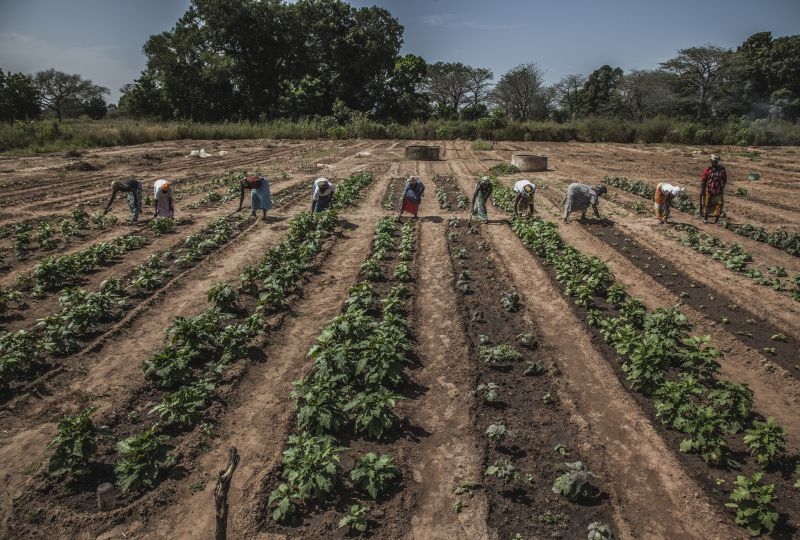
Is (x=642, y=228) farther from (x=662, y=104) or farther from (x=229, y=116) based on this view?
(x=662, y=104)

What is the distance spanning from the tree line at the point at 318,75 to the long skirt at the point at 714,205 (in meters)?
33.4

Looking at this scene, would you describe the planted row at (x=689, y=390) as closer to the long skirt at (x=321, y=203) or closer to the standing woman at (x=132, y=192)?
the long skirt at (x=321, y=203)

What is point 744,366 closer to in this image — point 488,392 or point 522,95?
point 488,392

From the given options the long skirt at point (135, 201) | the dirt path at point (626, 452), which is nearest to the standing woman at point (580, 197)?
the dirt path at point (626, 452)

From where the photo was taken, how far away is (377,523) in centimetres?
430

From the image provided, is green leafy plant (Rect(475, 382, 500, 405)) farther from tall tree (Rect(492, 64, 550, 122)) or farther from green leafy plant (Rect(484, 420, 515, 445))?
tall tree (Rect(492, 64, 550, 122))

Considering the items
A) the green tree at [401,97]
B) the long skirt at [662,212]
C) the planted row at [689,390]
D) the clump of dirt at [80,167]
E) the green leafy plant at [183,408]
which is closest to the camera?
the planted row at [689,390]

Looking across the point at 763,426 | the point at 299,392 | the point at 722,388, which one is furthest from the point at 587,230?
the point at 299,392

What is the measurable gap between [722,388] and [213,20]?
50.7m

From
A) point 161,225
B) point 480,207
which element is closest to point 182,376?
point 161,225

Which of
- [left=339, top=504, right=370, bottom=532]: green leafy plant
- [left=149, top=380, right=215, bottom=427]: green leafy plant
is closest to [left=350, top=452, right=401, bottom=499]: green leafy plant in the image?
[left=339, top=504, right=370, bottom=532]: green leafy plant

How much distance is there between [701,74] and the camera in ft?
166

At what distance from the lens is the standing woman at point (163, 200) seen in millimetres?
13238

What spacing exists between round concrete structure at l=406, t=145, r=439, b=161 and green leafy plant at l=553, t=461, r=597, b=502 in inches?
988
